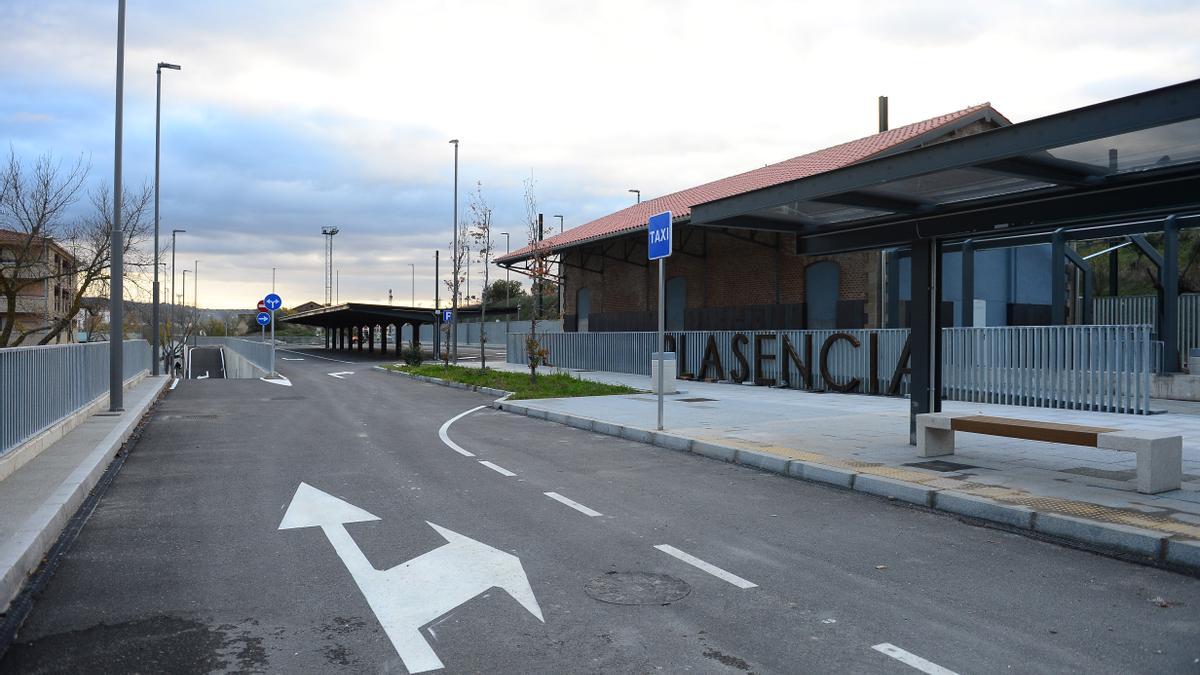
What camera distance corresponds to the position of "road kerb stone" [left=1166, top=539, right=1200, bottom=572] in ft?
17.9

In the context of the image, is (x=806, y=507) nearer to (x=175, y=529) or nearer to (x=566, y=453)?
(x=566, y=453)

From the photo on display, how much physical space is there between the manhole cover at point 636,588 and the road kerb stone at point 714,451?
492 cm

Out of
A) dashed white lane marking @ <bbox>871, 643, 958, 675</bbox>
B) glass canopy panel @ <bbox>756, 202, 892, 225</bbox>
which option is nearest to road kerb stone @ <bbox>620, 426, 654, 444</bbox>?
glass canopy panel @ <bbox>756, 202, 892, 225</bbox>

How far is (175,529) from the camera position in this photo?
21.3 feet

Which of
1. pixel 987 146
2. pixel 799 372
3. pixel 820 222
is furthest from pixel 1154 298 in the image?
pixel 987 146

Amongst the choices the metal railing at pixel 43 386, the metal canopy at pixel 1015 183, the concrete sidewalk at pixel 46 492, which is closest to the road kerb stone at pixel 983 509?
the metal canopy at pixel 1015 183

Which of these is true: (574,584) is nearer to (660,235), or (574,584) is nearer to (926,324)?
(926,324)

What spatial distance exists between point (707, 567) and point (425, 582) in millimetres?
1827

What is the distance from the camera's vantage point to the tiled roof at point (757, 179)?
23.6m

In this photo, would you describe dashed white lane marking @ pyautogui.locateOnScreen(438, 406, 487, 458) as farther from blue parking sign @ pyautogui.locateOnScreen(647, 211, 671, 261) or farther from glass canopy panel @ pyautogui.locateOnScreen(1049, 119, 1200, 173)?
glass canopy panel @ pyautogui.locateOnScreen(1049, 119, 1200, 173)

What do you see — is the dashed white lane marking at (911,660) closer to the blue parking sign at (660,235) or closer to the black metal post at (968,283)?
the blue parking sign at (660,235)

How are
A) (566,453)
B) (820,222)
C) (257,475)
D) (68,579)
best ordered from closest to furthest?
(68,579) < (257,475) < (566,453) < (820,222)

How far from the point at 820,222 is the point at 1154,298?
54.7 ft

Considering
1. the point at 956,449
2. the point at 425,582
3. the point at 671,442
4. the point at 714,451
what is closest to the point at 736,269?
the point at 671,442
